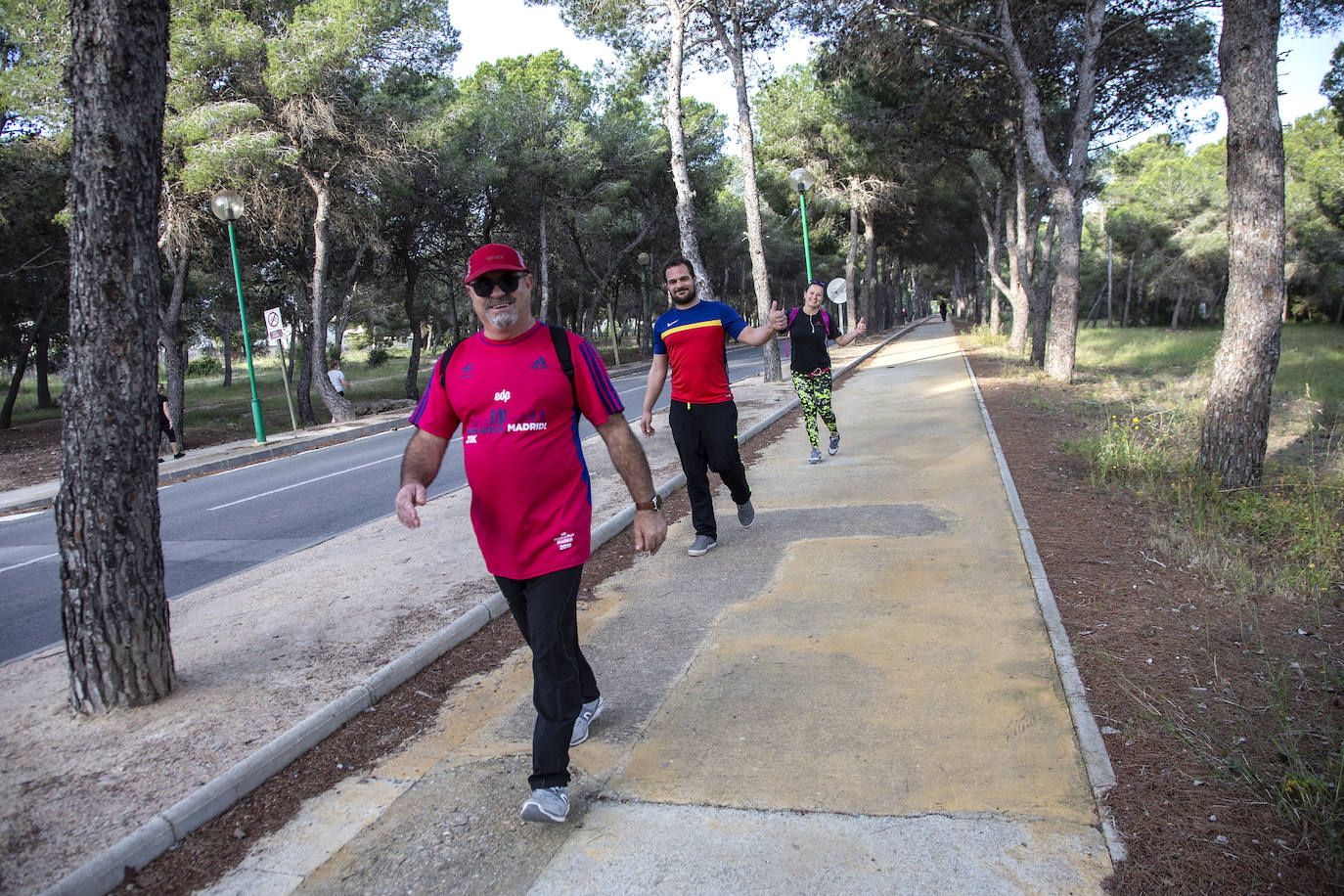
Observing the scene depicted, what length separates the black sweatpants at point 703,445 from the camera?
6.28 metres

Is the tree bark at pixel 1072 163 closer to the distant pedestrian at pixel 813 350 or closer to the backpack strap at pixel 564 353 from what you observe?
the distant pedestrian at pixel 813 350

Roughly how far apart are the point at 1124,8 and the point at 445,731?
20.4m

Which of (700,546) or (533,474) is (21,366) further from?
(533,474)

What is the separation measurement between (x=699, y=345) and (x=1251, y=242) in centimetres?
491

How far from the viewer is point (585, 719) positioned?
3730 mm

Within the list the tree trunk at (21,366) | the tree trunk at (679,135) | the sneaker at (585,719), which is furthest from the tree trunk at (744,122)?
the tree trunk at (21,366)

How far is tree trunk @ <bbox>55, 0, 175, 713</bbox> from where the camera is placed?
13.1ft

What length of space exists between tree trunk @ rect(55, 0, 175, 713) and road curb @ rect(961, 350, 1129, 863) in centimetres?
413

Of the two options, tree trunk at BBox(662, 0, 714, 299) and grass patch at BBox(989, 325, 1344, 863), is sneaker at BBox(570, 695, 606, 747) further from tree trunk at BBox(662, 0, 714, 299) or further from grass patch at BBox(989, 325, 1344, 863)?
tree trunk at BBox(662, 0, 714, 299)

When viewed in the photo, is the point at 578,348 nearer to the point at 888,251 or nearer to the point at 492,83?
the point at 492,83

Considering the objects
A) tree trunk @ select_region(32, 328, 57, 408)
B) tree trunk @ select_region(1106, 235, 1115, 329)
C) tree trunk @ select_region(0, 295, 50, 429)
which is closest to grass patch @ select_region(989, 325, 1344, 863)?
tree trunk @ select_region(0, 295, 50, 429)

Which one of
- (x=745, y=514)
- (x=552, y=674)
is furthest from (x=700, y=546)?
(x=552, y=674)

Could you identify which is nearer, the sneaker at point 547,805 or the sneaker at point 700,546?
the sneaker at point 547,805

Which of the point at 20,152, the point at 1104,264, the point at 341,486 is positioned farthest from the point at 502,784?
the point at 1104,264
